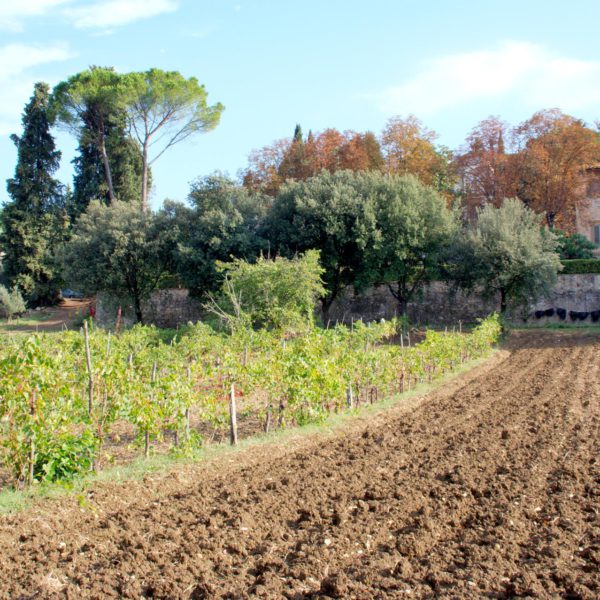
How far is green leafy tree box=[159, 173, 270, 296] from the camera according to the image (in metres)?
29.0

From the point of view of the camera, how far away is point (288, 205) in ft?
96.0

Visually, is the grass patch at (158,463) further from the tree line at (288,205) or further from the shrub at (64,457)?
the tree line at (288,205)

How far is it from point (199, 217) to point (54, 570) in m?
27.4

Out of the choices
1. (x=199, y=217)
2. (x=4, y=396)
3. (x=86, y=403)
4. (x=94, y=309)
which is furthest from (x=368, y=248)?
(x=4, y=396)

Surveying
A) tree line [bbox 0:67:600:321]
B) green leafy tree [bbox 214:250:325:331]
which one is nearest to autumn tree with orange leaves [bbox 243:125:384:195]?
tree line [bbox 0:67:600:321]

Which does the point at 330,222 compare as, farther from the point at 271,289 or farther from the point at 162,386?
the point at 162,386

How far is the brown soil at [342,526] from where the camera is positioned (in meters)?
4.60

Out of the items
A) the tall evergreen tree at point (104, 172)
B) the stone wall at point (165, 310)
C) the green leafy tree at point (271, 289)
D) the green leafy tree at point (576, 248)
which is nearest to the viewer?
the green leafy tree at point (271, 289)

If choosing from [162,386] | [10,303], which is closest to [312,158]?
[10,303]

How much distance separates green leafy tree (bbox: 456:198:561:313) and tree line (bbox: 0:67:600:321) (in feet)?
0.25

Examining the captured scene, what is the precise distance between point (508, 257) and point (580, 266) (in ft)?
20.3

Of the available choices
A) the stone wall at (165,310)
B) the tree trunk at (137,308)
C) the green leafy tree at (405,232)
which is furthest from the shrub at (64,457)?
the stone wall at (165,310)

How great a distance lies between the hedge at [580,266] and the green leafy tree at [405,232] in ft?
20.5

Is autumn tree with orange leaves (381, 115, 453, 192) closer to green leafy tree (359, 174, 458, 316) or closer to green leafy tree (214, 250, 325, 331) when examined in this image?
green leafy tree (359, 174, 458, 316)
